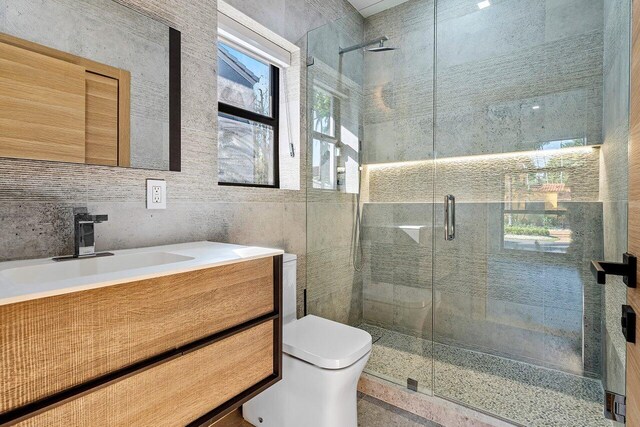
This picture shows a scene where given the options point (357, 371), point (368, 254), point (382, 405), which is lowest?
point (382, 405)

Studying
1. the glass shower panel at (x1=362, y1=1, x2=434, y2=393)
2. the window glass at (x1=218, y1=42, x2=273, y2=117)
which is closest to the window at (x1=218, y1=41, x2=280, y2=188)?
the window glass at (x1=218, y1=42, x2=273, y2=117)

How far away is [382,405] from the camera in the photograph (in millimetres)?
1676

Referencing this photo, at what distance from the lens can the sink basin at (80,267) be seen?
87 cm

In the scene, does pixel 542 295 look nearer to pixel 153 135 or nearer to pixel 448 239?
pixel 448 239

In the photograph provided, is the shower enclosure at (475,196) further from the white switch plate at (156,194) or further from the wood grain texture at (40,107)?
the wood grain texture at (40,107)

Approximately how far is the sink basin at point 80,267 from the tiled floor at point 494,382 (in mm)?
1344

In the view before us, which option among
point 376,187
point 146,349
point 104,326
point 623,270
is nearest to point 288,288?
point 146,349

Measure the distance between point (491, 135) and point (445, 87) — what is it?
1.51 feet

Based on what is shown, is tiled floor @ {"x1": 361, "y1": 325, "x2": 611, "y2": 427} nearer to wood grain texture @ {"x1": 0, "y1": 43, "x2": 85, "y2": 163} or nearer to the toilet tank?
the toilet tank

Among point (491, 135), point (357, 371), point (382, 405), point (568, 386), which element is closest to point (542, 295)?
point (568, 386)

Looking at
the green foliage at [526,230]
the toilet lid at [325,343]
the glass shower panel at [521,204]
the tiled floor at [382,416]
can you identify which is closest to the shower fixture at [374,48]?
the glass shower panel at [521,204]

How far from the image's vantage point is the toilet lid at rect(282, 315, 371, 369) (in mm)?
1329

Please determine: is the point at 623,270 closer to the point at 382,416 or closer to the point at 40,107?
the point at 382,416

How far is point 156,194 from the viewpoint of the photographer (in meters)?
1.30
